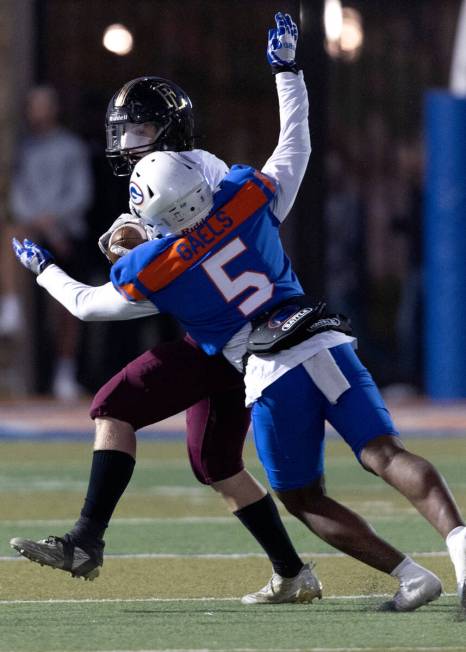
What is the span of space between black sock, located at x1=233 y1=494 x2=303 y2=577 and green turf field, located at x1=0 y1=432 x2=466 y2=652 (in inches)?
6.3

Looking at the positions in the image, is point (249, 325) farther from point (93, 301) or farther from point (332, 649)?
point (332, 649)

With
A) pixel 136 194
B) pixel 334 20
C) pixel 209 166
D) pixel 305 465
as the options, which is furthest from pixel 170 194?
pixel 334 20

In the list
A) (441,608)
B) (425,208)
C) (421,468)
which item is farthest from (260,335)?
(425,208)

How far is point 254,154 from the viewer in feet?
56.3

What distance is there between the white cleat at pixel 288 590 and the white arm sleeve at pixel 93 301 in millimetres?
1116

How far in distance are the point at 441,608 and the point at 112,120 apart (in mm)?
2073

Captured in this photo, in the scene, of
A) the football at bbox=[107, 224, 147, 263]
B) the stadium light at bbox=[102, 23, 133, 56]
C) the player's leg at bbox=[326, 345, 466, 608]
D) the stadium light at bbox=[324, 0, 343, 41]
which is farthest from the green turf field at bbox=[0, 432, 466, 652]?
the stadium light at bbox=[324, 0, 343, 41]

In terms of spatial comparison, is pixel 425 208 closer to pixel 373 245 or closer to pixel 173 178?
pixel 373 245

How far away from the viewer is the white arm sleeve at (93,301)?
6137 mm

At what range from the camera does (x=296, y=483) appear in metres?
6.13

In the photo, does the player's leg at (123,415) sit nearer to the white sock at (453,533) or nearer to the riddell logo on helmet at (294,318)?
the riddell logo on helmet at (294,318)

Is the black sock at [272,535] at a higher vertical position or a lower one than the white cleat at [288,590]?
higher

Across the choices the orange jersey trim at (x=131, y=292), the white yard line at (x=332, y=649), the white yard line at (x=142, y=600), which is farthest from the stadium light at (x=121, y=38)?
the white yard line at (x=332, y=649)

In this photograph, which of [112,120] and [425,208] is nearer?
[112,120]
